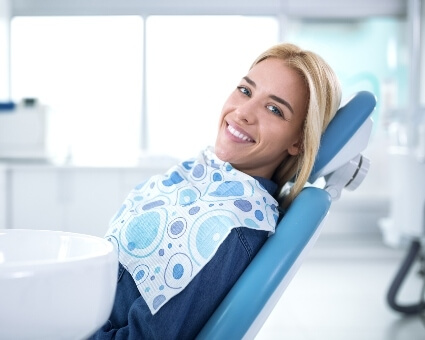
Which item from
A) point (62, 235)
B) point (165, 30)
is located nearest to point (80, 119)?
point (165, 30)

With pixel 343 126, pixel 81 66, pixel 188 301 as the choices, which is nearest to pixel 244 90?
pixel 343 126

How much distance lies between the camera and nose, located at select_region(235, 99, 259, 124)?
1.14 m

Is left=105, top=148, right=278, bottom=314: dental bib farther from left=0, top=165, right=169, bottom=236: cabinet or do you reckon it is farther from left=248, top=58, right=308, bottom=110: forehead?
left=0, top=165, right=169, bottom=236: cabinet

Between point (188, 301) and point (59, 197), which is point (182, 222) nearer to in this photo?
point (188, 301)

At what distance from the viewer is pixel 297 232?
100 centimetres

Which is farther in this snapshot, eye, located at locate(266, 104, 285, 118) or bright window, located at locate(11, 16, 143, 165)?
bright window, located at locate(11, 16, 143, 165)

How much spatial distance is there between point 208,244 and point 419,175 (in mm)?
1985

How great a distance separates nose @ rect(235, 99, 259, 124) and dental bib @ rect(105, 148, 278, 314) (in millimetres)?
101

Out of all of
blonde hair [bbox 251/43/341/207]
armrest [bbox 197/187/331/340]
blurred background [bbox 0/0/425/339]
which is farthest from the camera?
blurred background [bbox 0/0/425/339]

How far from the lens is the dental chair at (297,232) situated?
3.05 ft

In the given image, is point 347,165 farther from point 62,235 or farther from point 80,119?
point 80,119

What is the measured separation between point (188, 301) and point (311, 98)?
455 mm

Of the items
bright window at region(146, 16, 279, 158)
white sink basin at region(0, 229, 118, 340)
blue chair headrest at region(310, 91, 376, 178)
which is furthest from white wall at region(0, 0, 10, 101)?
white sink basin at region(0, 229, 118, 340)

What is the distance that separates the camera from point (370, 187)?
4.59 meters
